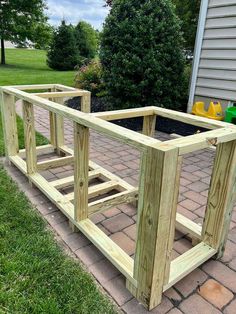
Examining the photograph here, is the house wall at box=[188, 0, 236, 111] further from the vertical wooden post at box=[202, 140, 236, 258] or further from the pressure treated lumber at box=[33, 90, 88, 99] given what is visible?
the vertical wooden post at box=[202, 140, 236, 258]

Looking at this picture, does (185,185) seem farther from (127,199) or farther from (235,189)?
(235,189)

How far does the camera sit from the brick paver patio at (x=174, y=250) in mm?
1669

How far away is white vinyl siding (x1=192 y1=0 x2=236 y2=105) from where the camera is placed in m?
4.66

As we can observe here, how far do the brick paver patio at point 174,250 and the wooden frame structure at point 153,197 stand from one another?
9 cm

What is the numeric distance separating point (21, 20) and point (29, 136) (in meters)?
16.6

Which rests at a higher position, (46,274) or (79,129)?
(79,129)

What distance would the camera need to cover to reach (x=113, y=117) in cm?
203

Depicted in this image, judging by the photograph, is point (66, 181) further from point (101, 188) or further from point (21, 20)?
point (21, 20)

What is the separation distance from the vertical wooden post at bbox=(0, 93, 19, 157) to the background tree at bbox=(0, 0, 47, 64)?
50.4 ft

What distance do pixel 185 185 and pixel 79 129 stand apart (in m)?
1.59

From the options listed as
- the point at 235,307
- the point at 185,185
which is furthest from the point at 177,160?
the point at 185,185

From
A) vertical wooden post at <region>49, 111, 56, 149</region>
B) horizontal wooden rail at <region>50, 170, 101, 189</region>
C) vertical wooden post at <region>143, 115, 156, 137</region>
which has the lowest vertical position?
horizontal wooden rail at <region>50, 170, 101, 189</region>

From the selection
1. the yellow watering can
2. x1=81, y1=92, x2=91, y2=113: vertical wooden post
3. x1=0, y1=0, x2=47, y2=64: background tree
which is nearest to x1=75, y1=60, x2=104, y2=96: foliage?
the yellow watering can

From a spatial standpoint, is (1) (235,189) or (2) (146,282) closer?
(2) (146,282)
